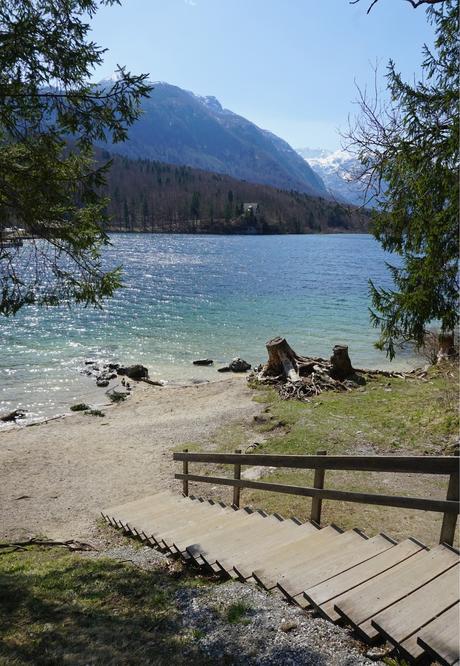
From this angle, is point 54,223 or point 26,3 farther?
point 54,223

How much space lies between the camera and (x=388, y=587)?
131 inches

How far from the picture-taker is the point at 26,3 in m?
6.51

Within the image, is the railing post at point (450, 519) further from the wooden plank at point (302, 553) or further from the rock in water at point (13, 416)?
the rock in water at point (13, 416)

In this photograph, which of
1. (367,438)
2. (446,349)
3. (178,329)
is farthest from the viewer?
(178,329)

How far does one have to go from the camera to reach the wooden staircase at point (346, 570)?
9.58 feet

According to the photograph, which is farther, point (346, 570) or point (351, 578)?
point (346, 570)

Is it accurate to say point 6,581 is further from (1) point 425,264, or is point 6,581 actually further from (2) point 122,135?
(1) point 425,264

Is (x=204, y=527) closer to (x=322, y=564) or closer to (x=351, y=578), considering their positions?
(x=322, y=564)

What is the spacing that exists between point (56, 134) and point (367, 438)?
31.6ft

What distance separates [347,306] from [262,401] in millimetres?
27160

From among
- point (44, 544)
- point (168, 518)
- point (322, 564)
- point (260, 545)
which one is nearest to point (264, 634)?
point (322, 564)

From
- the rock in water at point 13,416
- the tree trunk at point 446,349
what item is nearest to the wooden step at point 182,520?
the rock in water at point 13,416

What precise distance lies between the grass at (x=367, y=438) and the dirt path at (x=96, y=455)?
137cm

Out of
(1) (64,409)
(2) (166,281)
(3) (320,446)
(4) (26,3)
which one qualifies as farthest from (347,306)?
(4) (26,3)
